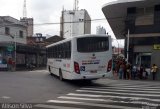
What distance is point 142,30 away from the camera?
34219 millimetres

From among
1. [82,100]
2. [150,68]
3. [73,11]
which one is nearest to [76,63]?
[82,100]

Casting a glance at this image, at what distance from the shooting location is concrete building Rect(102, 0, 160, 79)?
1313 inches

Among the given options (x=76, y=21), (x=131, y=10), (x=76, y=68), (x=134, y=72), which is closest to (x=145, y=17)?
(x=131, y=10)

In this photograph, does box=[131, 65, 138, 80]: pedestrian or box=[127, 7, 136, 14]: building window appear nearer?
box=[131, 65, 138, 80]: pedestrian

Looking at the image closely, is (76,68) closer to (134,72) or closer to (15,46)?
(134,72)

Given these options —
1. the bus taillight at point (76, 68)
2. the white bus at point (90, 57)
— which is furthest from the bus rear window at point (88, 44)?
the bus taillight at point (76, 68)

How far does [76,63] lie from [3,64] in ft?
84.7

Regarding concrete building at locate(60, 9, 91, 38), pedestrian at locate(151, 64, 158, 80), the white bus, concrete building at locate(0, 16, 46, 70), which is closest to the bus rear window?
the white bus

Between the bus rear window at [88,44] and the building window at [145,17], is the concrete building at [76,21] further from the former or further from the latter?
the bus rear window at [88,44]

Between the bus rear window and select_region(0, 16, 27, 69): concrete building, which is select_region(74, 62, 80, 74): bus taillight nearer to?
the bus rear window

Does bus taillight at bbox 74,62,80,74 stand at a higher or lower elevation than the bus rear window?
lower

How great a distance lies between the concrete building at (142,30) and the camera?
109 ft

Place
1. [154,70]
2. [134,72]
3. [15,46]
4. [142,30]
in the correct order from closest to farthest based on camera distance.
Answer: [154,70], [134,72], [142,30], [15,46]

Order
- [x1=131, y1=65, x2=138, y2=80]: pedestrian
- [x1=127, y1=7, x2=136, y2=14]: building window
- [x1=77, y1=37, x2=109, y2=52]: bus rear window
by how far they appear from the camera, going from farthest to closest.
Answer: [x1=127, y1=7, x2=136, y2=14]: building window < [x1=131, y1=65, x2=138, y2=80]: pedestrian < [x1=77, y1=37, x2=109, y2=52]: bus rear window
